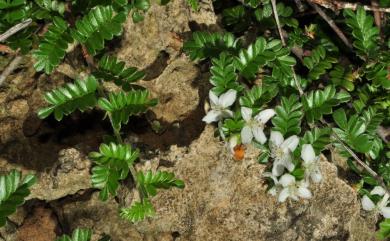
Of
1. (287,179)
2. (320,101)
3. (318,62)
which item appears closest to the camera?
(287,179)

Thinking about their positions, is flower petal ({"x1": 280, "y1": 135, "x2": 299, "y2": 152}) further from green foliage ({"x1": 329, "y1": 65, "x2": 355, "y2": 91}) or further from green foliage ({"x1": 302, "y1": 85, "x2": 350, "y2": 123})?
green foliage ({"x1": 329, "y1": 65, "x2": 355, "y2": 91})

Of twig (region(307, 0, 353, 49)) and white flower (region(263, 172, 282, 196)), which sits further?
twig (region(307, 0, 353, 49))

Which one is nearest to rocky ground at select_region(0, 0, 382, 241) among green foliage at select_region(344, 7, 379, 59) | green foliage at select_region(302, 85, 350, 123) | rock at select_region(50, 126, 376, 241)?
rock at select_region(50, 126, 376, 241)

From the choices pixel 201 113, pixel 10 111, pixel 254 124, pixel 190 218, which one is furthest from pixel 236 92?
pixel 10 111

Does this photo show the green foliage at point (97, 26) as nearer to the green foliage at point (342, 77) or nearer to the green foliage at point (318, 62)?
the green foliage at point (318, 62)

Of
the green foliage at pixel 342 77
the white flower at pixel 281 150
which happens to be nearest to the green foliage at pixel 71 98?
the white flower at pixel 281 150

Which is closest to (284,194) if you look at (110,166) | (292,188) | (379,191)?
(292,188)

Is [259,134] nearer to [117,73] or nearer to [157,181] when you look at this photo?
[157,181]
